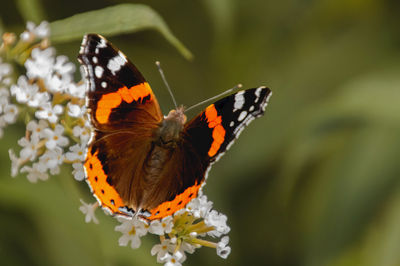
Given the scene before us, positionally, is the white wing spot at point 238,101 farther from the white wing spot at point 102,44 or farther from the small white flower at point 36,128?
the small white flower at point 36,128

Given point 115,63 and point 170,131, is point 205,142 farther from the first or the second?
point 115,63

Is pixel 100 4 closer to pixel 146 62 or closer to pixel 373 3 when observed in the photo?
pixel 146 62

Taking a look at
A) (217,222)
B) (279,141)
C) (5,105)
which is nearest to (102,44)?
(5,105)

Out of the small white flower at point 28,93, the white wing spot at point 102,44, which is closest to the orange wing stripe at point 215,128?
the white wing spot at point 102,44

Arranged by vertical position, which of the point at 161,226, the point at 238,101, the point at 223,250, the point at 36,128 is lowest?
the point at 223,250

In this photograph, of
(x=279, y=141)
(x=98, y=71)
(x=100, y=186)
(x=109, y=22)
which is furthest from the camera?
(x=279, y=141)
